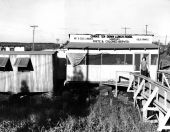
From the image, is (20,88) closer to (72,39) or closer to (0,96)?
(0,96)

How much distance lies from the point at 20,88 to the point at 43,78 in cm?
178

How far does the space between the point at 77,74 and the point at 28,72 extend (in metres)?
3.56

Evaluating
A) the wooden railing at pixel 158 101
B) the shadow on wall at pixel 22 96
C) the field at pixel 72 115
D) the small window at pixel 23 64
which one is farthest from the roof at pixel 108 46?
the shadow on wall at pixel 22 96

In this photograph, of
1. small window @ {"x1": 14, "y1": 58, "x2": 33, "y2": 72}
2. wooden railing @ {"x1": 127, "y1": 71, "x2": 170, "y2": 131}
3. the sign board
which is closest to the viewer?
wooden railing @ {"x1": 127, "y1": 71, "x2": 170, "y2": 131}

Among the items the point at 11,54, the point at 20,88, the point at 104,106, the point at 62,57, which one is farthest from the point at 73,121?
the point at 62,57

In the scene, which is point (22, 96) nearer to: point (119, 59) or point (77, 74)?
point (77, 74)

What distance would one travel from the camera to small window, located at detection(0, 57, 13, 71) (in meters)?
16.6

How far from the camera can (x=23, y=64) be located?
1662cm

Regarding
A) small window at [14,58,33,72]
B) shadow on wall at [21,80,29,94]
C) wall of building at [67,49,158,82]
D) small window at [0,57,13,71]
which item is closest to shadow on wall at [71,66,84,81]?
wall of building at [67,49,158,82]

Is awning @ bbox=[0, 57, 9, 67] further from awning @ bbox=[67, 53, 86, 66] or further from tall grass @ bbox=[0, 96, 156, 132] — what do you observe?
awning @ bbox=[67, 53, 86, 66]

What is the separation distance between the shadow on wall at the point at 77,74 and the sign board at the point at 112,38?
8.90ft

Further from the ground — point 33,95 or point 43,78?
point 43,78

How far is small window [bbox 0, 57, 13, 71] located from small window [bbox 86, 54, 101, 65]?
5.62 metres

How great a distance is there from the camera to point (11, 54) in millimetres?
17141
